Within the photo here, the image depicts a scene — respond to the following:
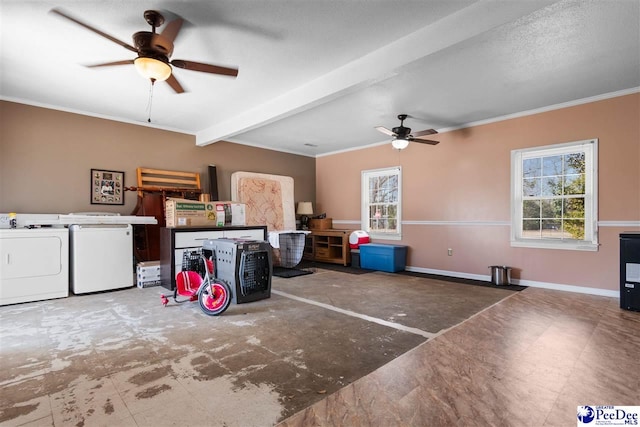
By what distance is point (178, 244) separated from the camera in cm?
447

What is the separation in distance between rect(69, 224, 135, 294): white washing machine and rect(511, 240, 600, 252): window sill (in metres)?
6.03

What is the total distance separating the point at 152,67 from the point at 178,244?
2545 millimetres

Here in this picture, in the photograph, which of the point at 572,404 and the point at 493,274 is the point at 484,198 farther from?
the point at 572,404

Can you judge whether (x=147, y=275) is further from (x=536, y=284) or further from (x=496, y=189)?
(x=536, y=284)

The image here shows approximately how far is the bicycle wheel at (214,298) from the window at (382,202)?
419 centimetres

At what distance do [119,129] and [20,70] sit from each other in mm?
1720

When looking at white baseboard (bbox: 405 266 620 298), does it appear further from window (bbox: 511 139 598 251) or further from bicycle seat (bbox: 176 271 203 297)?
bicycle seat (bbox: 176 271 203 297)

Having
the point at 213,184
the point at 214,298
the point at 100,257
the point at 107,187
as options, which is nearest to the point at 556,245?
the point at 214,298

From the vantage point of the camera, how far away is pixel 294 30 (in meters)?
2.82

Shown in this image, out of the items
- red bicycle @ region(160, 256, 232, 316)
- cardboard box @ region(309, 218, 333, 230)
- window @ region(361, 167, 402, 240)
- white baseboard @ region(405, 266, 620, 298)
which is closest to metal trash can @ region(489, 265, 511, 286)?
white baseboard @ region(405, 266, 620, 298)

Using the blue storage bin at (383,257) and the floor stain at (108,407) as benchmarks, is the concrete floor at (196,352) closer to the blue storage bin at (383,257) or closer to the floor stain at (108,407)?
the floor stain at (108,407)

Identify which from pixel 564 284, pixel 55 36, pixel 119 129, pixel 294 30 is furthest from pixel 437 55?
pixel 119 129

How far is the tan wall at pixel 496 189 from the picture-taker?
13.7 ft

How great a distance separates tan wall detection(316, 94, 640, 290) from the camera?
4184 millimetres
